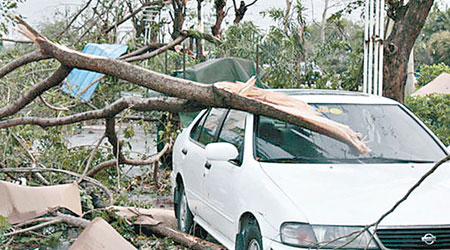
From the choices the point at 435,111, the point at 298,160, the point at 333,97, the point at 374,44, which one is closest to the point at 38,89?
the point at 298,160

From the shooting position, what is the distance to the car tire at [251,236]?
451cm

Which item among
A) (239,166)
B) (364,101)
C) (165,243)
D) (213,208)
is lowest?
(165,243)

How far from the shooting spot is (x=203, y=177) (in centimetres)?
591

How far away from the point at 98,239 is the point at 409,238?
2352 mm

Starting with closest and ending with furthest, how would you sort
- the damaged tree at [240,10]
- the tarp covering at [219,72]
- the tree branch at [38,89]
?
the tree branch at [38,89], the tarp covering at [219,72], the damaged tree at [240,10]

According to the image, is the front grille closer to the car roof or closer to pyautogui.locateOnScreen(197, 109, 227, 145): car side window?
the car roof

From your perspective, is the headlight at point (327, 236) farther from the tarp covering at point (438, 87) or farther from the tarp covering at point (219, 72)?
the tarp covering at point (438, 87)

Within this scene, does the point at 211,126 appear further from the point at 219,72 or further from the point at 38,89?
the point at 219,72

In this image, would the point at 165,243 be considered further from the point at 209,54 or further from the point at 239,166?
the point at 209,54

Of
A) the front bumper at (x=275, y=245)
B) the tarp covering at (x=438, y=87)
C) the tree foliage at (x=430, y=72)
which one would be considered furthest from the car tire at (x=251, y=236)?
the tree foliage at (x=430, y=72)

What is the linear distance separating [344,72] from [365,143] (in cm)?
674

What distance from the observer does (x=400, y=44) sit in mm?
9383

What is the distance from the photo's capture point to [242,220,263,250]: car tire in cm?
451

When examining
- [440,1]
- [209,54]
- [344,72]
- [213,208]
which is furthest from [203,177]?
[440,1]
